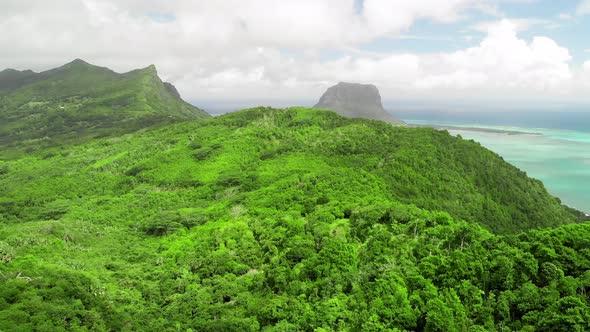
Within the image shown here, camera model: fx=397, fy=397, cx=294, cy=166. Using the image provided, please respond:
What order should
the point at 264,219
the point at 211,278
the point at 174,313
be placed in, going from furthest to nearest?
1. the point at 264,219
2. the point at 211,278
3. the point at 174,313

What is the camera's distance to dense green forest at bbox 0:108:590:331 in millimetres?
40750

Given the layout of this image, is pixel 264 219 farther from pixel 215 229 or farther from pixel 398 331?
pixel 398 331

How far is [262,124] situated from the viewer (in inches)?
5827

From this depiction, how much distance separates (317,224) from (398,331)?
91.6 feet

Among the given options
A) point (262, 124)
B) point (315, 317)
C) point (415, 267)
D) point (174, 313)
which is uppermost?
point (262, 124)

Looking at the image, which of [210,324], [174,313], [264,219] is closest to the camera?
[210,324]

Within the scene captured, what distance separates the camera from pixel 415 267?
45.9m

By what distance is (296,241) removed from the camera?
2312 inches

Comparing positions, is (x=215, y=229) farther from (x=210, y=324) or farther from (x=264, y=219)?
(x=210, y=324)

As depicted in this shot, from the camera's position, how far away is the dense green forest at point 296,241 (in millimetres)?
40750

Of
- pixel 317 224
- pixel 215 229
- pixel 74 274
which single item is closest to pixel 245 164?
pixel 215 229

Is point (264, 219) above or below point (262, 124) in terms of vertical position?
below

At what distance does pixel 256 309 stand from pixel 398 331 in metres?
17.5

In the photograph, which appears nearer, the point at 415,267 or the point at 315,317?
the point at 315,317
